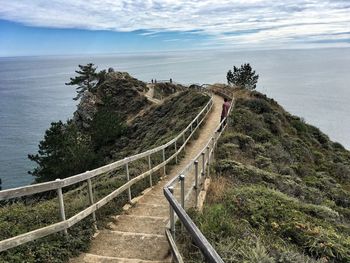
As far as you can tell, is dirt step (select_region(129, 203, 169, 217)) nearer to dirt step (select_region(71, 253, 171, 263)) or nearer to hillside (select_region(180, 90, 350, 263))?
hillside (select_region(180, 90, 350, 263))

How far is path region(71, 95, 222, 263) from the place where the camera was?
590 cm

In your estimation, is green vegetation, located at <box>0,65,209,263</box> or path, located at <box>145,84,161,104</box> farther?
path, located at <box>145,84,161,104</box>

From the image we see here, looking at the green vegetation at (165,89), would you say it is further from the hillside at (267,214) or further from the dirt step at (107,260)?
the dirt step at (107,260)

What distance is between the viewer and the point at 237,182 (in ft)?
34.8

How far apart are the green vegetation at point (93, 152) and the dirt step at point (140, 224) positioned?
0.23m

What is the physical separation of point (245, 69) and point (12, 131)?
59.4m

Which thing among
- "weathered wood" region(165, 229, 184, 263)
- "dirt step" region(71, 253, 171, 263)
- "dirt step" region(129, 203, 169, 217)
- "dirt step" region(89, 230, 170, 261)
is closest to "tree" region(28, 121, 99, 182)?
"dirt step" region(129, 203, 169, 217)

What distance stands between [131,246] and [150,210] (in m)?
2.25

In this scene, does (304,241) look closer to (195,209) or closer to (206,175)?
(195,209)

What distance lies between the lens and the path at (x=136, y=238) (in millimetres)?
5898

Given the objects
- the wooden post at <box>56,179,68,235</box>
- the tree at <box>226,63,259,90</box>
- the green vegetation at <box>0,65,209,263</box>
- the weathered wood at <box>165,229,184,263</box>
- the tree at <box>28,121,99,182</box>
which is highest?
the tree at <box>226,63,259,90</box>

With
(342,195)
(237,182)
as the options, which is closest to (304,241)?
(237,182)

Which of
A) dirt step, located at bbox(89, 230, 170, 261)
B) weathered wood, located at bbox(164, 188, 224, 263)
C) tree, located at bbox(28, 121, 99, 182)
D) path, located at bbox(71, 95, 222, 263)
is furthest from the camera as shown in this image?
tree, located at bbox(28, 121, 99, 182)

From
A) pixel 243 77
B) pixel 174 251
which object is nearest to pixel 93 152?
pixel 174 251
